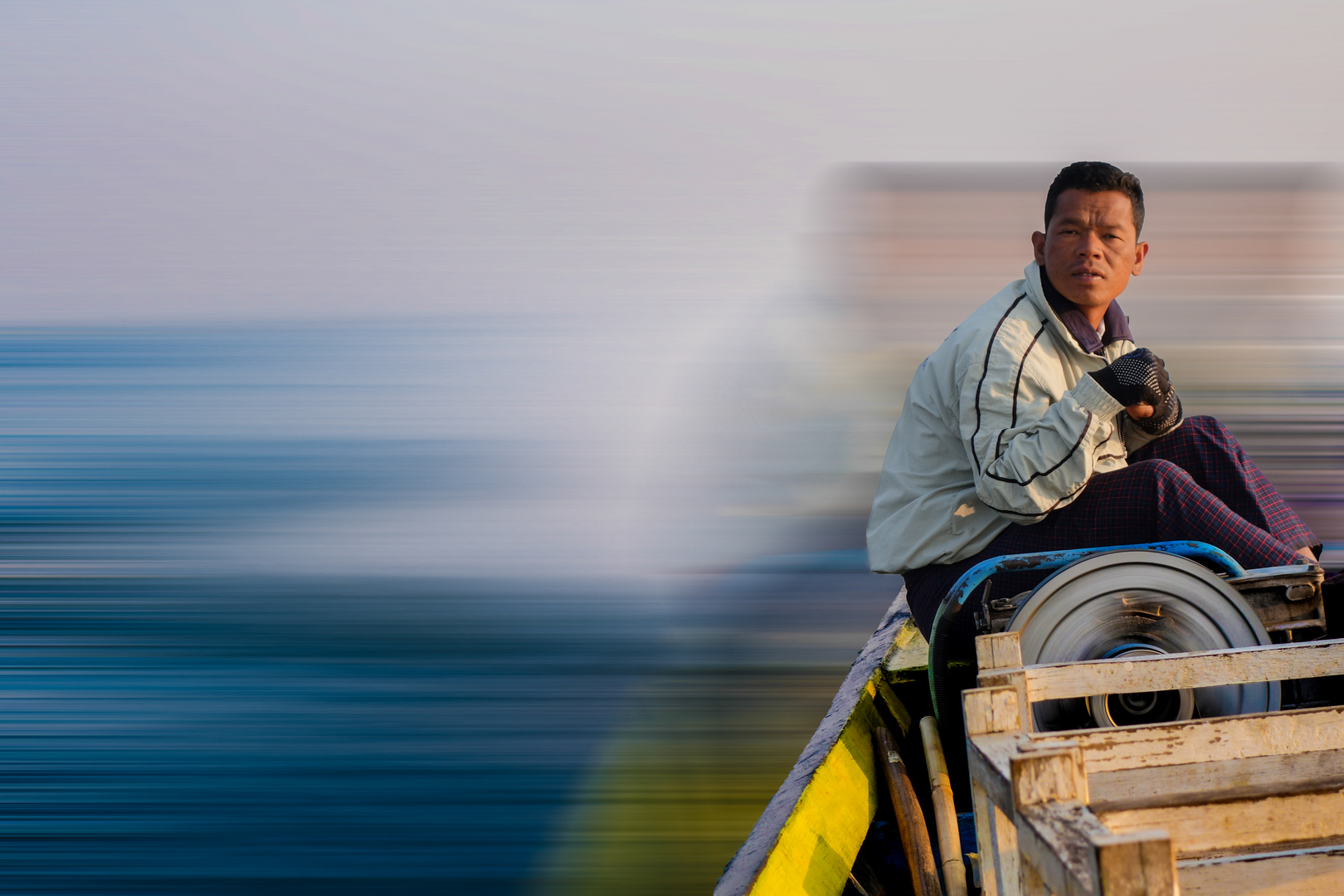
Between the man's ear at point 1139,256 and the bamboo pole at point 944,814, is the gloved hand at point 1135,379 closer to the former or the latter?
the man's ear at point 1139,256

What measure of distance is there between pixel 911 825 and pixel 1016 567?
0.64 m

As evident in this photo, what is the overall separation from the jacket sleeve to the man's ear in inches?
17.0

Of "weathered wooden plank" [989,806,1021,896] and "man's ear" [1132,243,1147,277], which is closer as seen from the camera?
"weathered wooden plank" [989,806,1021,896]

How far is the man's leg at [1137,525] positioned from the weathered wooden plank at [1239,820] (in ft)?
2.41

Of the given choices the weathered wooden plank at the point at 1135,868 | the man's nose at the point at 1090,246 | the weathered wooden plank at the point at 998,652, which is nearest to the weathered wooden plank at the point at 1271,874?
the weathered wooden plank at the point at 998,652

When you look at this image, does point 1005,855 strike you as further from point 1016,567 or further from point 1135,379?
point 1135,379

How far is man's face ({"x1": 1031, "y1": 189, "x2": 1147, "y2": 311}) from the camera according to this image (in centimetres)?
204

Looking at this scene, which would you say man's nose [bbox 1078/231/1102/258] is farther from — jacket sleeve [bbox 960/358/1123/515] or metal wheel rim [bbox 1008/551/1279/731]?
metal wheel rim [bbox 1008/551/1279/731]

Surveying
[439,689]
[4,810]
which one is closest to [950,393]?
[4,810]

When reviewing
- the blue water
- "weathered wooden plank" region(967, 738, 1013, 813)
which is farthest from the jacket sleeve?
the blue water

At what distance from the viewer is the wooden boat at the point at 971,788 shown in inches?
43.8

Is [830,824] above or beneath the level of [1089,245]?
beneath

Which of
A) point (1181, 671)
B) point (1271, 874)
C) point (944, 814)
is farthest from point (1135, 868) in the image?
point (944, 814)

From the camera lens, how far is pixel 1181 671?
1.39 meters
